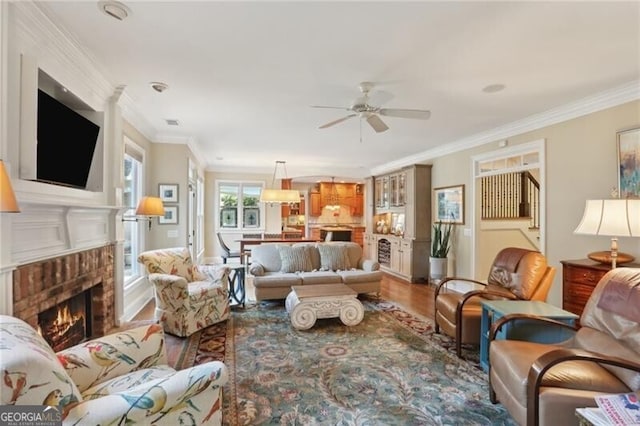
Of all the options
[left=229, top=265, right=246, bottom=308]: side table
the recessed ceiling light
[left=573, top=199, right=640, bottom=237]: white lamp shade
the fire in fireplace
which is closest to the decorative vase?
[left=573, top=199, right=640, bottom=237]: white lamp shade

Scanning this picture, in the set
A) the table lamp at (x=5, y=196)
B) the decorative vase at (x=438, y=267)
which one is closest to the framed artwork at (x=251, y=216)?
the decorative vase at (x=438, y=267)

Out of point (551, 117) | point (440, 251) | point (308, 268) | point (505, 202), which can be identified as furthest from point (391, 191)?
point (551, 117)

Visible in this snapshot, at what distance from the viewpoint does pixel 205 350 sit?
3283mm

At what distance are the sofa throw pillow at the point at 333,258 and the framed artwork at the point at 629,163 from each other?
355 centimetres

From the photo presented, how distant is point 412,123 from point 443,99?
99cm

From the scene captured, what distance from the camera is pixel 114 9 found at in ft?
6.91

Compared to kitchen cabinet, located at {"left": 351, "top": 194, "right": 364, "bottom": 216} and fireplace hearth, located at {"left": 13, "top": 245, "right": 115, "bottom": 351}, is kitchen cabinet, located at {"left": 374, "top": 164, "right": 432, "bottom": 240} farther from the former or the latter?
fireplace hearth, located at {"left": 13, "top": 245, "right": 115, "bottom": 351}

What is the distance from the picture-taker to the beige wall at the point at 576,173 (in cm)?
353

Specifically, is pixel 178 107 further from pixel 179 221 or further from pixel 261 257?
pixel 261 257

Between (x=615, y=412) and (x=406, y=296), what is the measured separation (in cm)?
408

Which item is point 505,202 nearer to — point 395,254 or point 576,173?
point 395,254

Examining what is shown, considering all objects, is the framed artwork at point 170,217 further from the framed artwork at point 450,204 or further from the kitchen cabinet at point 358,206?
the kitchen cabinet at point 358,206

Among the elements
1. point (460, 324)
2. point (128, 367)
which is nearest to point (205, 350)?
point (128, 367)

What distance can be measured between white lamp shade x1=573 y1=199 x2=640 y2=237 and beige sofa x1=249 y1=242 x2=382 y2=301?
285cm
